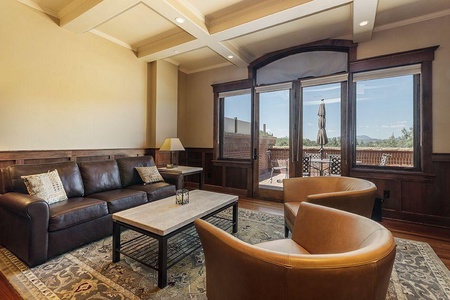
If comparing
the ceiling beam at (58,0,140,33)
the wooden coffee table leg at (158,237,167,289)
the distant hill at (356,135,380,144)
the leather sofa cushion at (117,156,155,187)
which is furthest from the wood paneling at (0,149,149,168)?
the distant hill at (356,135,380,144)

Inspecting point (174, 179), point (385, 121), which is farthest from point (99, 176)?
point (385, 121)

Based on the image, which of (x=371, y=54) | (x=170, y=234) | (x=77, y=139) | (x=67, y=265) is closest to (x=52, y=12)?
(x=77, y=139)

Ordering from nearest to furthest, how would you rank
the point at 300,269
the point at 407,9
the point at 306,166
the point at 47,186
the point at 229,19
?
the point at 300,269 < the point at 47,186 < the point at 407,9 < the point at 229,19 < the point at 306,166

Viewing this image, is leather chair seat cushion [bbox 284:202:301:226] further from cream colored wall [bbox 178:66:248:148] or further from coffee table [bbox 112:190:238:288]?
cream colored wall [bbox 178:66:248:148]

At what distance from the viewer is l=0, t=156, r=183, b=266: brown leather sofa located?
1982mm

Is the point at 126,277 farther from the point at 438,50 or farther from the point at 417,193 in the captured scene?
the point at 438,50

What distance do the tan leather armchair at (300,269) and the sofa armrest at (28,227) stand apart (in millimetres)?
1724

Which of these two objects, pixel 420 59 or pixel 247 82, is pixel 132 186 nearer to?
pixel 247 82

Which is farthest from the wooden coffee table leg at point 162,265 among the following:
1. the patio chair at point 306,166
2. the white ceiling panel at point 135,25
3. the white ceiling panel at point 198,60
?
the white ceiling panel at point 198,60

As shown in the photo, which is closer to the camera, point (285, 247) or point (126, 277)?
point (285, 247)

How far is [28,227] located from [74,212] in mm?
367

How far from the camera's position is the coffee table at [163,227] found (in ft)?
5.75

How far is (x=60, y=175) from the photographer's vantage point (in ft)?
8.77

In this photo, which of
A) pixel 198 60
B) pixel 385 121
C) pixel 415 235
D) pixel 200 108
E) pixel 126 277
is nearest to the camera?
pixel 126 277
